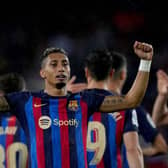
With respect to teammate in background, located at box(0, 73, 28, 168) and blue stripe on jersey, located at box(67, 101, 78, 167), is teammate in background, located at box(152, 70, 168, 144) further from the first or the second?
blue stripe on jersey, located at box(67, 101, 78, 167)

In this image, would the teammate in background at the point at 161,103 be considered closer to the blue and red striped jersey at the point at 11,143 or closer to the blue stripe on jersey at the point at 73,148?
the blue and red striped jersey at the point at 11,143

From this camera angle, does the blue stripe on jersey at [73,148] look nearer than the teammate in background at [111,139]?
Yes

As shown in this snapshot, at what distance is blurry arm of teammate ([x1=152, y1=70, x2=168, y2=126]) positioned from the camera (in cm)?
661

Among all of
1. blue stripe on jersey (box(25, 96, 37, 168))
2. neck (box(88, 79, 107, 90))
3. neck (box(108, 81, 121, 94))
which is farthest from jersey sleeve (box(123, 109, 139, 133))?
blue stripe on jersey (box(25, 96, 37, 168))

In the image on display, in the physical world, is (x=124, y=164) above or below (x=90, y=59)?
below

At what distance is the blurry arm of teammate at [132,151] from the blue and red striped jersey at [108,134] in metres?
0.05

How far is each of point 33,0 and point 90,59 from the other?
8604 millimetres

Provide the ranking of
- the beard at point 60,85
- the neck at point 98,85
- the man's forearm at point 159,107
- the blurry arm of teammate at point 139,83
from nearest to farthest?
the blurry arm of teammate at point 139,83 → the beard at point 60,85 → the neck at point 98,85 → the man's forearm at point 159,107

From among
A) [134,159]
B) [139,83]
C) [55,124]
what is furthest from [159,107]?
[139,83]

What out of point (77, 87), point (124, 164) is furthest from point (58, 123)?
point (77, 87)

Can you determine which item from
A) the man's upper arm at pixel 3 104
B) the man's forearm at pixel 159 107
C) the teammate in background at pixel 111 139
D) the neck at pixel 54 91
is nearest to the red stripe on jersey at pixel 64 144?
the neck at pixel 54 91

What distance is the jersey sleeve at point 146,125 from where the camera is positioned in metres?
6.40

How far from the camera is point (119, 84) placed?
6305 mm

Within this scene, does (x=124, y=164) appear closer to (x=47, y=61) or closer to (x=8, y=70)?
(x=47, y=61)
